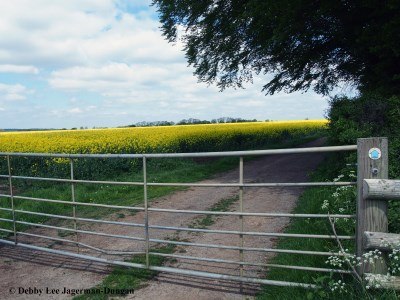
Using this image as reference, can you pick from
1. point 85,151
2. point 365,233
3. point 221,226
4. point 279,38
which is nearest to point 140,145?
point 85,151

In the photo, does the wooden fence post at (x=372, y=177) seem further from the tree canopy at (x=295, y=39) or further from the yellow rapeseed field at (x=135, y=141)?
the yellow rapeseed field at (x=135, y=141)

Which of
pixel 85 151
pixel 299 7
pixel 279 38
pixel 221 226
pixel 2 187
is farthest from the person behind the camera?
pixel 85 151

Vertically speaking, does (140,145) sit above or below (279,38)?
below

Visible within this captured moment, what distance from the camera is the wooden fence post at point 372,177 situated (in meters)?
3.47

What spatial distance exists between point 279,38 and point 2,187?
1124 centimetres

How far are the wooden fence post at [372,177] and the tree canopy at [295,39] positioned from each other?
682 centimetres

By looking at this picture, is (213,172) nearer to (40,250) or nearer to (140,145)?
(140,145)

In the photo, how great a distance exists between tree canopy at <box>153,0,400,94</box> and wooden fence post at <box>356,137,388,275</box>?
6.82 meters

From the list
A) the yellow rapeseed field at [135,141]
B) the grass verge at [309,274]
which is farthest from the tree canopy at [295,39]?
the grass verge at [309,274]

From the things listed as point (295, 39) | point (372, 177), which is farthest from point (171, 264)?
point (295, 39)

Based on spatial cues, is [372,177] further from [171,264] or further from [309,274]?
[171,264]

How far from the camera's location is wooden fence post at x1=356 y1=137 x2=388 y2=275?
3.47m

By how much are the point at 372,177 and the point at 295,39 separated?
1234cm

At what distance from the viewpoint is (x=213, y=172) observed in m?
14.1
